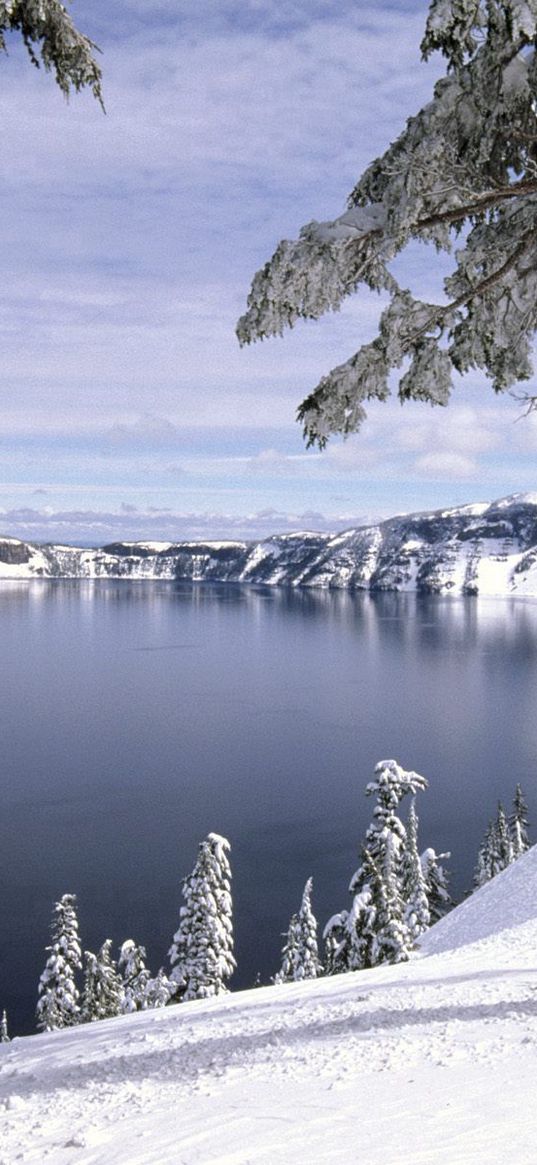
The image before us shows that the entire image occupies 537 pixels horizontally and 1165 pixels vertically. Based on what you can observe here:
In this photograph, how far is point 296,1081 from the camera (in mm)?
6984

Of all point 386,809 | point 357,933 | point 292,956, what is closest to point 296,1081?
point 386,809

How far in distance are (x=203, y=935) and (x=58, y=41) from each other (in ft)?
79.4

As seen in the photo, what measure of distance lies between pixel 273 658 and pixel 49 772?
7853 cm

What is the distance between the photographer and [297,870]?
51.7 meters

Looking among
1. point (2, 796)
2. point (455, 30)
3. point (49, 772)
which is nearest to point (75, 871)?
point (2, 796)

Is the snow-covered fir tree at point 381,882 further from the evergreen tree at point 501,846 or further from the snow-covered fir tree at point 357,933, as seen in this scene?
the evergreen tree at point 501,846

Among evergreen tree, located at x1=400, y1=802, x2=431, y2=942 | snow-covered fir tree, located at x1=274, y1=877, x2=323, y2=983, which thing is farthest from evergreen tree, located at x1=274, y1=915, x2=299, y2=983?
→ evergreen tree, located at x1=400, y1=802, x2=431, y2=942

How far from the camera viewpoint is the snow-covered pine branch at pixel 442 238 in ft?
28.3

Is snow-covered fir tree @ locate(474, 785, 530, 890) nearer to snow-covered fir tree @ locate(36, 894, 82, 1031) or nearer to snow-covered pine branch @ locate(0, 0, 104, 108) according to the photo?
snow-covered fir tree @ locate(36, 894, 82, 1031)

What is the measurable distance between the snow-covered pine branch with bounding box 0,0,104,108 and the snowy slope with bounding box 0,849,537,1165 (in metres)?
9.25

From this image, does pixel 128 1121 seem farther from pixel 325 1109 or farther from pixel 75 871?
pixel 75 871

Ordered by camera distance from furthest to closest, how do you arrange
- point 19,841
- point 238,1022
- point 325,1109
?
point 19,841 < point 238,1022 < point 325,1109

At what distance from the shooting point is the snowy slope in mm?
5668

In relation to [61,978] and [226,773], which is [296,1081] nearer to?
[61,978]
